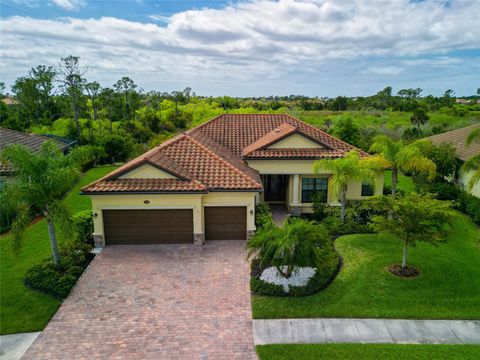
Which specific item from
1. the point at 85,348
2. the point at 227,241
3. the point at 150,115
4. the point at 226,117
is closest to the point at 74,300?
the point at 85,348

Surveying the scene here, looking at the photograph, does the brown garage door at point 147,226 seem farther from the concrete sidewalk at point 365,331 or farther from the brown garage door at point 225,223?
the concrete sidewalk at point 365,331

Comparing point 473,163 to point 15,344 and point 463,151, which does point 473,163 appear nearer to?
point 463,151

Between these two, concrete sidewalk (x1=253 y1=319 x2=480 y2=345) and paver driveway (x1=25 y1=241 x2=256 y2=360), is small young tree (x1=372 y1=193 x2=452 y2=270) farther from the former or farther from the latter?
paver driveway (x1=25 y1=241 x2=256 y2=360)

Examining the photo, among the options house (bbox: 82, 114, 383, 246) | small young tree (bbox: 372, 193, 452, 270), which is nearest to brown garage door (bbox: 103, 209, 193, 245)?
house (bbox: 82, 114, 383, 246)

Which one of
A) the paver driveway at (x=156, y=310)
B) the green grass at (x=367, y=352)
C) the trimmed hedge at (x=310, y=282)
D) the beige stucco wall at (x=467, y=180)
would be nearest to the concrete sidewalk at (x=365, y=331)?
the green grass at (x=367, y=352)

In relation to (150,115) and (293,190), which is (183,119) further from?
(293,190)
